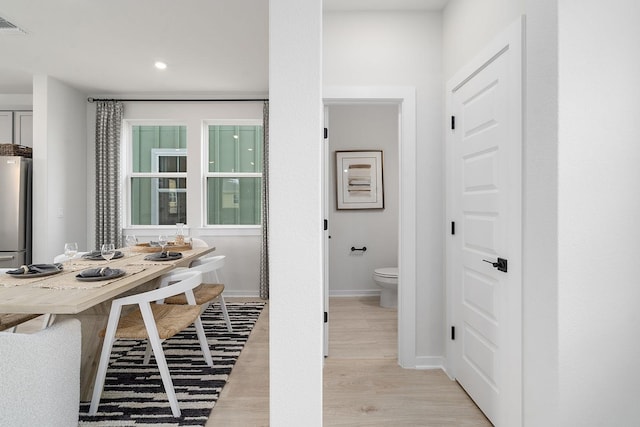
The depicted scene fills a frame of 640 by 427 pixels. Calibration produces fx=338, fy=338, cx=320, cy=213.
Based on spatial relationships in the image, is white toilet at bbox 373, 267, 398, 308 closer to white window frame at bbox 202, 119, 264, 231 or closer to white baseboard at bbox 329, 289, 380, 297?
white baseboard at bbox 329, 289, 380, 297

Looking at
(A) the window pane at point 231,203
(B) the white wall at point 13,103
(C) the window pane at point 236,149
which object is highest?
(B) the white wall at point 13,103

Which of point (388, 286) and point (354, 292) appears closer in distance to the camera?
point (388, 286)

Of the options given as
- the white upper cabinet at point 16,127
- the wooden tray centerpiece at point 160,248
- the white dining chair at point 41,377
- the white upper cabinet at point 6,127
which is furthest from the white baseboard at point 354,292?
the white upper cabinet at point 6,127

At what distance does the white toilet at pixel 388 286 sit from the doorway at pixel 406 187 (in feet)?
4.45

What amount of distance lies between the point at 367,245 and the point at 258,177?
177 centimetres

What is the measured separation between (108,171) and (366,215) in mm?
3460

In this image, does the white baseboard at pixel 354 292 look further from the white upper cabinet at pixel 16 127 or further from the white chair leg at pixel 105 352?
the white upper cabinet at pixel 16 127

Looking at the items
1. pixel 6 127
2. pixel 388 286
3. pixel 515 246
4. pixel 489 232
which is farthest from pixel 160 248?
pixel 6 127

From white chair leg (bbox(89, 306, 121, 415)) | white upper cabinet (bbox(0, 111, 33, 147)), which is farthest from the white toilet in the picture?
white upper cabinet (bbox(0, 111, 33, 147))

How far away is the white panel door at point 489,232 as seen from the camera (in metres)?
1.59

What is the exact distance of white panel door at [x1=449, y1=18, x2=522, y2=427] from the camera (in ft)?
5.20

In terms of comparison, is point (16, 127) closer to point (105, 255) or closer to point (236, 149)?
point (236, 149)

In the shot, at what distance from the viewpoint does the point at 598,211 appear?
124 cm

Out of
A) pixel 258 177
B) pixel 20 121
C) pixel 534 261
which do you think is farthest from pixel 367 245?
pixel 20 121
